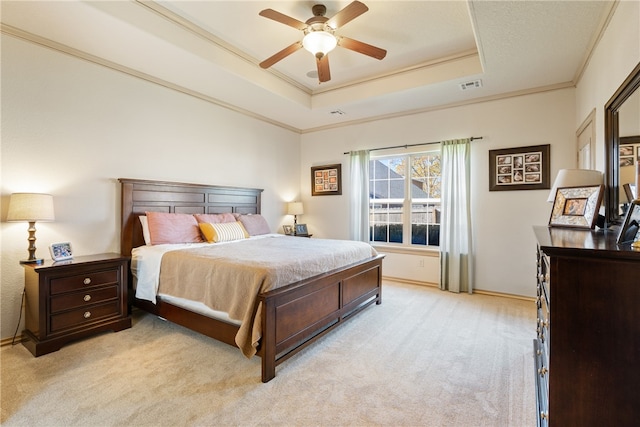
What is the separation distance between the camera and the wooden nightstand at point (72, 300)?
246 cm

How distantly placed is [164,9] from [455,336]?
409 centimetres

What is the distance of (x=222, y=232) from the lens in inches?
149

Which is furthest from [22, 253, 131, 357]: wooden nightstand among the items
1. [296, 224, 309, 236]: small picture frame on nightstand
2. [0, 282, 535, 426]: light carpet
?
[296, 224, 309, 236]: small picture frame on nightstand

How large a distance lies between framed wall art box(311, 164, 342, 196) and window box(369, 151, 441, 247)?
1.93 ft

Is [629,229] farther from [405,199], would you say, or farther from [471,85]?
[405,199]

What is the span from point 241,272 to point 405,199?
347 cm

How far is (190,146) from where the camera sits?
4.12m

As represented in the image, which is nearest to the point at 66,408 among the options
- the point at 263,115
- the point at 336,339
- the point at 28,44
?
the point at 336,339

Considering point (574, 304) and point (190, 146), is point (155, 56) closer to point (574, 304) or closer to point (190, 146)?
point (190, 146)

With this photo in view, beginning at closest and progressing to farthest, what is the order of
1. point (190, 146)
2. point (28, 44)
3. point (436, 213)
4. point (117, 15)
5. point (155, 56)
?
1. point (117, 15)
2. point (28, 44)
3. point (155, 56)
4. point (190, 146)
5. point (436, 213)

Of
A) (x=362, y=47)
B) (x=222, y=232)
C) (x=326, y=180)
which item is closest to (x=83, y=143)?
(x=222, y=232)

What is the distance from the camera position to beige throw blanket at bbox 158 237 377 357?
216cm

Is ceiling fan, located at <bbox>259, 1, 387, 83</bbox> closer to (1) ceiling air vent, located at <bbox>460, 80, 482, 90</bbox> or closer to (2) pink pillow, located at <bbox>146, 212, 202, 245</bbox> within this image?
(1) ceiling air vent, located at <bbox>460, 80, 482, 90</bbox>

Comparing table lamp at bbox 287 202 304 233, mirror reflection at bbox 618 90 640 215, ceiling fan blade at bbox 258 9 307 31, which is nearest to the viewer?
mirror reflection at bbox 618 90 640 215
